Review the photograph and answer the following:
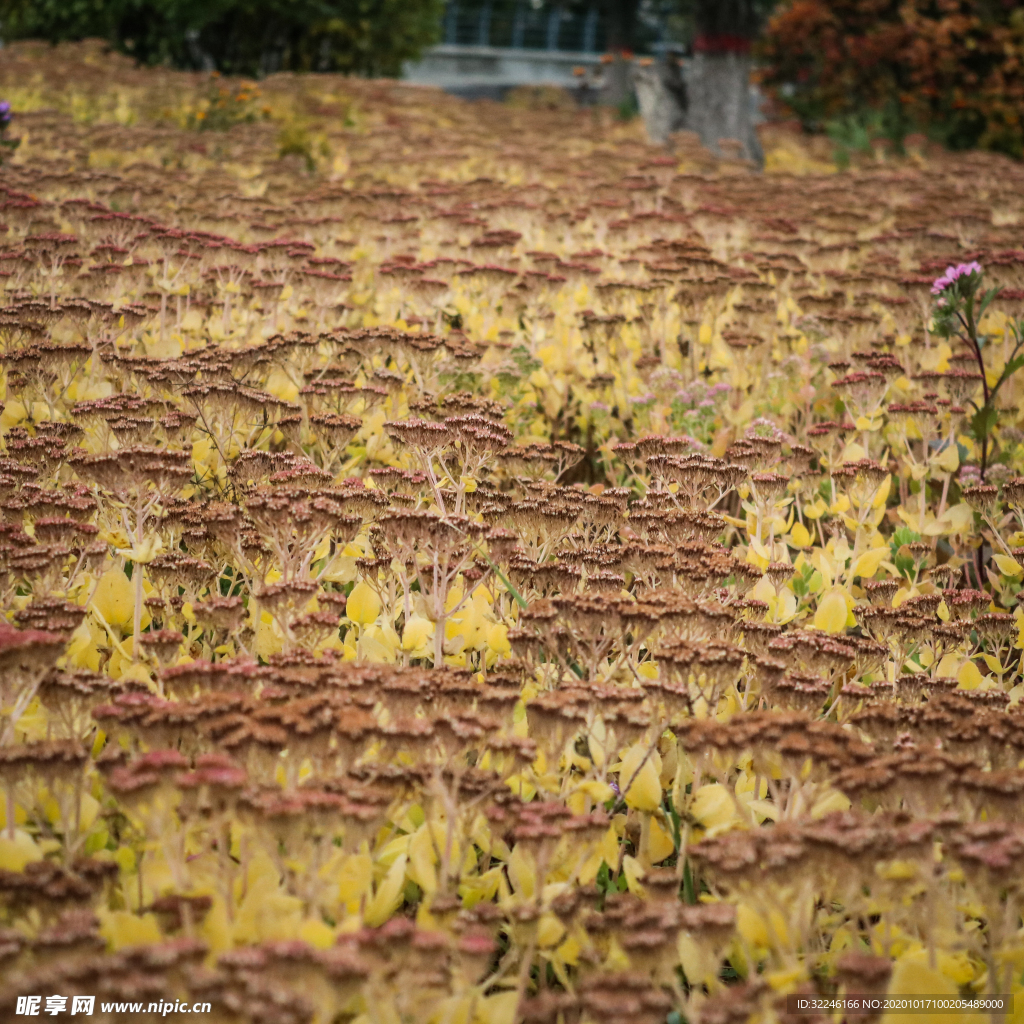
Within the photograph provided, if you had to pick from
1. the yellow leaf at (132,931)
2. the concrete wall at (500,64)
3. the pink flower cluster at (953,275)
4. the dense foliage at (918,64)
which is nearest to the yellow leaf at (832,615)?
the pink flower cluster at (953,275)

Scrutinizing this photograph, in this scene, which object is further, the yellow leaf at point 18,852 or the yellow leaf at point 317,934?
the yellow leaf at point 18,852

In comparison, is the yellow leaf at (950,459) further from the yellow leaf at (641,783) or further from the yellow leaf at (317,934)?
the yellow leaf at (317,934)

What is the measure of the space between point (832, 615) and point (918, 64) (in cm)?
1415

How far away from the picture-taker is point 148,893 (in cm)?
183

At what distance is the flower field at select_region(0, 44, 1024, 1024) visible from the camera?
5.50ft

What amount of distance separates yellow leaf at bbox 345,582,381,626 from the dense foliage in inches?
534

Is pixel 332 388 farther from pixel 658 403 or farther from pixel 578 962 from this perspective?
pixel 578 962

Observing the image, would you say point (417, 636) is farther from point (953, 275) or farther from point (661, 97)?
point (661, 97)

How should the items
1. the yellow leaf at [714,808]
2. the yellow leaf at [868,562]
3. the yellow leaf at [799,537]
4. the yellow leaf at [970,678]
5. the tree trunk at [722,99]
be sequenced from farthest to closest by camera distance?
the tree trunk at [722,99] < the yellow leaf at [799,537] < the yellow leaf at [868,562] < the yellow leaf at [970,678] < the yellow leaf at [714,808]

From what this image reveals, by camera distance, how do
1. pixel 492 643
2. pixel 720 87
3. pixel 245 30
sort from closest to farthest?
pixel 492 643, pixel 720 87, pixel 245 30

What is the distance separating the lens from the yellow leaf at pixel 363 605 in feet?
9.01

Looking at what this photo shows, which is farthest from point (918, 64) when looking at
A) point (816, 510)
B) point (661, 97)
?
point (816, 510)

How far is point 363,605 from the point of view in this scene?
108 inches

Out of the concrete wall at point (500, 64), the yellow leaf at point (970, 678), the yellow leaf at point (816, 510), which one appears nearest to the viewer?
the yellow leaf at point (970, 678)
